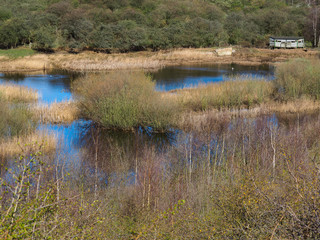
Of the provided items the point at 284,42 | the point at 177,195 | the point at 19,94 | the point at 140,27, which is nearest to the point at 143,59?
the point at 140,27

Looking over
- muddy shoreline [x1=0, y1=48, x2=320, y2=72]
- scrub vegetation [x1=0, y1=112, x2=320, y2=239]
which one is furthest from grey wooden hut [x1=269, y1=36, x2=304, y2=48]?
scrub vegetation [x1=0, y1=112, x2=320, y2=239]

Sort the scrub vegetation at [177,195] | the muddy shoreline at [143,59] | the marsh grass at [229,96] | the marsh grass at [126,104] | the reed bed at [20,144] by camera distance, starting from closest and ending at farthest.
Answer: the scrub vegetation at [177,195], the reed bed at [20,144], the marsh grass at [126,104], the marsh grass at [229,96], the muddy shoreline at [143,59]

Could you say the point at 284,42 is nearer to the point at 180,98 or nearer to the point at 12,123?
the point at 180,98

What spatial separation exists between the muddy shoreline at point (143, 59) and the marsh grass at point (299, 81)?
54.1ft

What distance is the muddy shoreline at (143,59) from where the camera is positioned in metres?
33.5

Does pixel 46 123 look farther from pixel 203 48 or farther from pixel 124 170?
pixel 203 48

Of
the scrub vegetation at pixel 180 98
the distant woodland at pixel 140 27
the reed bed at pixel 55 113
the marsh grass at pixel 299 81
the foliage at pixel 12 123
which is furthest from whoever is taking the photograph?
the distant woodland at pixel 140 27

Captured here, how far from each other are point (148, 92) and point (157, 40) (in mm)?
36829

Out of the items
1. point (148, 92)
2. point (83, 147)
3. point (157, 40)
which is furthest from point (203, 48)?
point (83, 147)

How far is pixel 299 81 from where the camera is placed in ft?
58.8

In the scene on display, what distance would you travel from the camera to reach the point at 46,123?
1455 centimetres

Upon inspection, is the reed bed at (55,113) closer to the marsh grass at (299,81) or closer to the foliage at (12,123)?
the foliage at (12,123)

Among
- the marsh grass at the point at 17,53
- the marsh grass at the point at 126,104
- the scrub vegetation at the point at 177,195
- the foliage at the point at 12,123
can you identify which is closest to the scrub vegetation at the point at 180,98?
the marsh grass at the point at 126,104

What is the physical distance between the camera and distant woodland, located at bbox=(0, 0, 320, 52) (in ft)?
161
